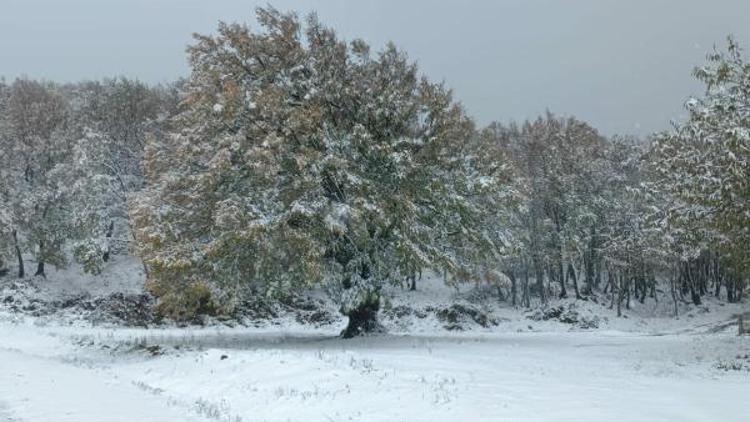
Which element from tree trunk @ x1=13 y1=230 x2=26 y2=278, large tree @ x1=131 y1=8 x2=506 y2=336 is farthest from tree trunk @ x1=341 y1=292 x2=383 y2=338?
tree trunk @ x1=13 y1=230 x2=26 y2=278

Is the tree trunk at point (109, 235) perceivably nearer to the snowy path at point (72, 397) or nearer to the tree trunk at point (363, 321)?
the tree trunk at point (363, 321)

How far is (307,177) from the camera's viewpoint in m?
22.4

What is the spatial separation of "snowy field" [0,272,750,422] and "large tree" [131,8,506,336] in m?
3.32

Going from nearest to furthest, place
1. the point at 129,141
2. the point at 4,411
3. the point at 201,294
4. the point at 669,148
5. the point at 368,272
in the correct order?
the point at 4,411 → the point at 669,148 → the point at 201,294 → the point at 368,272 → the point at 129,141

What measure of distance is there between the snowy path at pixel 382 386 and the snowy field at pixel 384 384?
1.4 inches

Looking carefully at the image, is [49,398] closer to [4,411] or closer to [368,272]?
[4,411]

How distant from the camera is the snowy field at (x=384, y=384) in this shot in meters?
11.6

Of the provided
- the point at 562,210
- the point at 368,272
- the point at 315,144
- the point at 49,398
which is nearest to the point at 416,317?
the point at 562,210

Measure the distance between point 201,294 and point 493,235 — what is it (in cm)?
1269

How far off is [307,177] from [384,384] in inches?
406

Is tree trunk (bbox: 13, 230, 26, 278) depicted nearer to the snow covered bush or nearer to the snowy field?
the snowy field

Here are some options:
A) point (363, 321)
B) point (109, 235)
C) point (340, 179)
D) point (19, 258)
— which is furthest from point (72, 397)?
point (109, 235)

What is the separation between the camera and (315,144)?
79.9 feet

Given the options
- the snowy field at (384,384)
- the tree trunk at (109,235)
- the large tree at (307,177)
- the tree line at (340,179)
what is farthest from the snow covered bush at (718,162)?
the tree trunk at (109,235)
